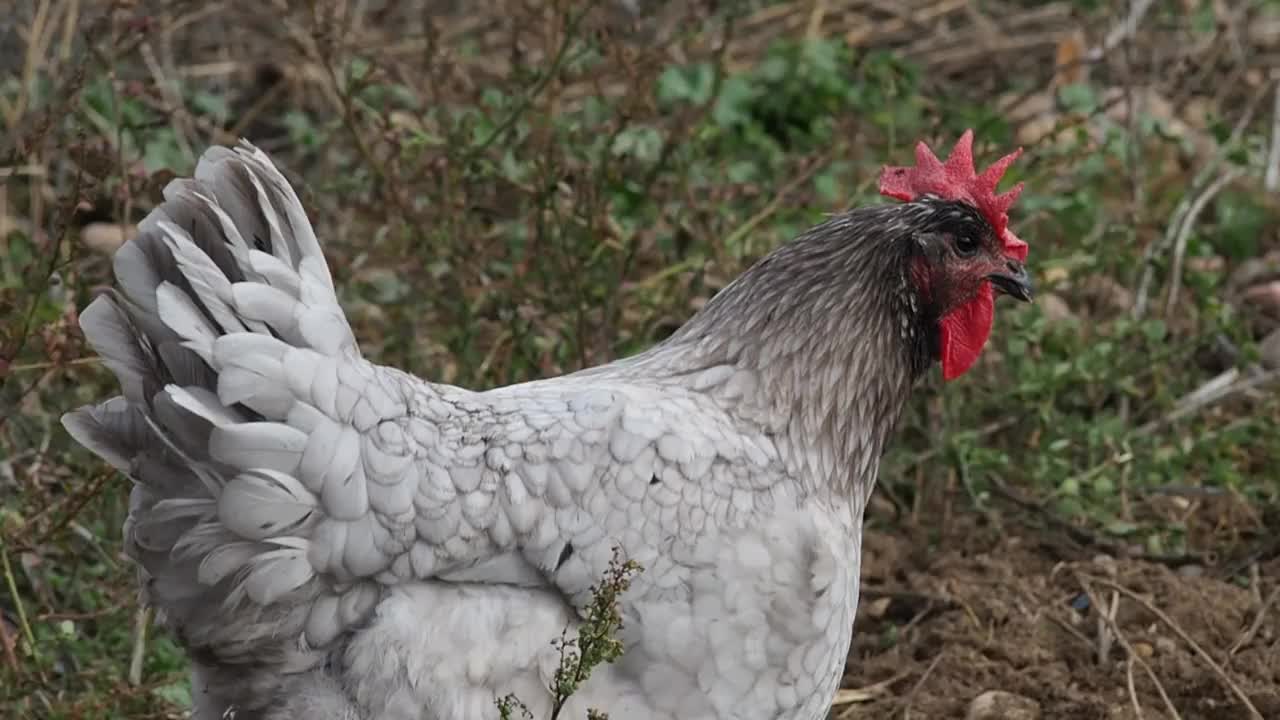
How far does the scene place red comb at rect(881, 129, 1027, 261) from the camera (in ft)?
13.5

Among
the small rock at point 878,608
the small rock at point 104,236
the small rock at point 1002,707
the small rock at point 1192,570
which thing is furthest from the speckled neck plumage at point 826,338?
the small rock at point 104,236

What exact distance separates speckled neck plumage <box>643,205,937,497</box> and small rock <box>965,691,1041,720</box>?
0.95m

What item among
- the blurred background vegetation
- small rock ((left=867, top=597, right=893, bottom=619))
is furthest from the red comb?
small rock ((left=867, top=597, right=893, bottom=619))

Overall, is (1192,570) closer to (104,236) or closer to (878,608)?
(878,608)

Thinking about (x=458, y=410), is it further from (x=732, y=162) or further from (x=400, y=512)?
(x=732, y=162)

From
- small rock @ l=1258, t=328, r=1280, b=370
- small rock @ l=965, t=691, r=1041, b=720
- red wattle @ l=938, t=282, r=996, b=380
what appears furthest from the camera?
small rock @ l=1258, t=328, r=1280, b=370

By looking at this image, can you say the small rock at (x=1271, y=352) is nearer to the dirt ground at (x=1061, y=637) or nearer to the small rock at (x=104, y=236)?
the dirt ground at (x=1061, y=637)

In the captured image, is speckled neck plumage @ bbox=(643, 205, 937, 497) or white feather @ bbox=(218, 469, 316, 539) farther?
speckled neck plumage @ bbox=(643, 205, 937, 497)

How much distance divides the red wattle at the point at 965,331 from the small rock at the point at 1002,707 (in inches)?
41.4

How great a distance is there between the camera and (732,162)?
23.0 ft

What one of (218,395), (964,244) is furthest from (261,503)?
(964,244)

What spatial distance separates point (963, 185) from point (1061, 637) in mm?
1583

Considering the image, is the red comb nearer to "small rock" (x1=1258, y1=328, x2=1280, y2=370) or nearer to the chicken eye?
the chicken eye

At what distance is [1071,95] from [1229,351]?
1175 millimetres
